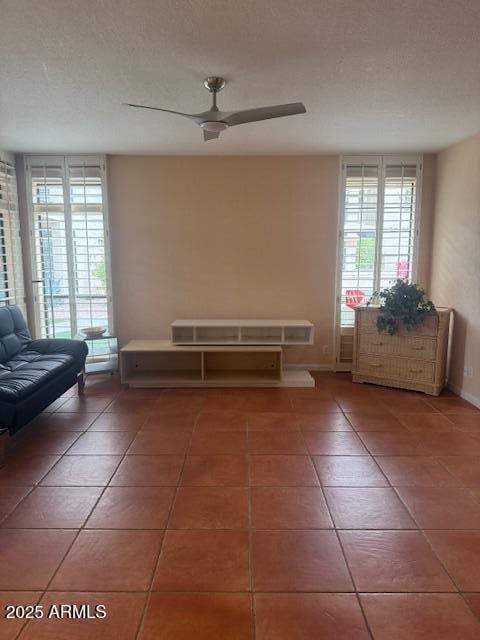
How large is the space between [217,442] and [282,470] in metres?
0.64

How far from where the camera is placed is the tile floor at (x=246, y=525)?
1621 mm

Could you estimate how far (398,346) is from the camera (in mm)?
4355

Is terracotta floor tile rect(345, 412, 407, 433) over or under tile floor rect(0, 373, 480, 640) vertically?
over

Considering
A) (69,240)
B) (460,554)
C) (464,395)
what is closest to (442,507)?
(460,554)

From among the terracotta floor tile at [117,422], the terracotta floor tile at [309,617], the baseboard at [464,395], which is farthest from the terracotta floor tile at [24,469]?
the baseboard at [464,395]

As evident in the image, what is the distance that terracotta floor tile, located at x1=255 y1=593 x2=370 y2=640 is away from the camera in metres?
1.54

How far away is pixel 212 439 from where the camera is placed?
3213mm

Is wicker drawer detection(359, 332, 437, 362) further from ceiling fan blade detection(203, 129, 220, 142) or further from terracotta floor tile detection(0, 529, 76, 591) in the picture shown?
terracotta floor tile detection(0, 529, 76, 591)

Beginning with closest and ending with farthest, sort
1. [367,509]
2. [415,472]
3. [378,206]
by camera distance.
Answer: [367,509], [415,472], [378,206]

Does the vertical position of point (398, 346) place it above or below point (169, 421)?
above

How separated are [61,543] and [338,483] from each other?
1.64 meters

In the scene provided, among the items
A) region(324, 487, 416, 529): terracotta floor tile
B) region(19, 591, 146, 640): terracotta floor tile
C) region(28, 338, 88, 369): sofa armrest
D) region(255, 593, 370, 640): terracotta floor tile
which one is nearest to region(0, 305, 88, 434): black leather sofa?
region(28, 338, 88, 369): sofa armrest

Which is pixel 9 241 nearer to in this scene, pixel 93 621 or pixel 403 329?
pixel 93 621

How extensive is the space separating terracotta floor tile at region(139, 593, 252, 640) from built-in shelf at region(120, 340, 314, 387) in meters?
2.82
